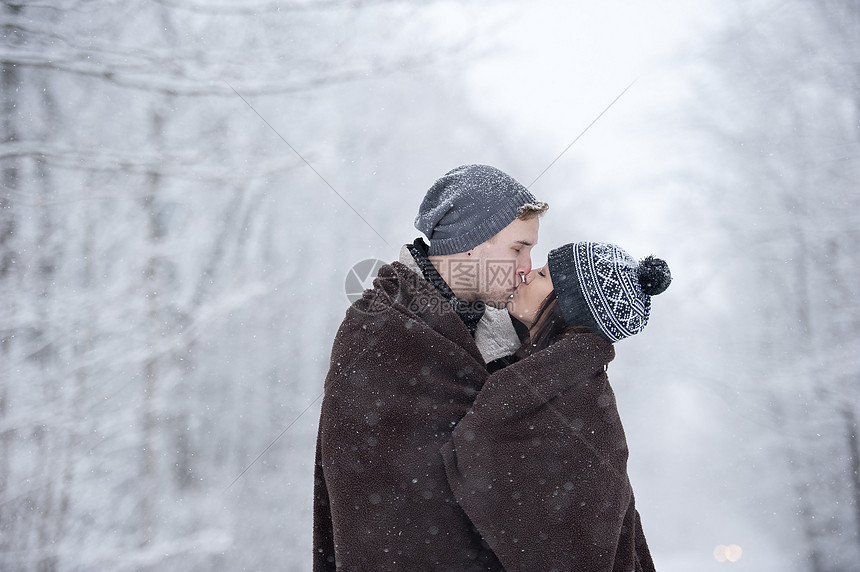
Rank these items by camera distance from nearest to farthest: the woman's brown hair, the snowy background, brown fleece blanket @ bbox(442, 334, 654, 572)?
brown fleece blanket @ bbox(442, 334, 654, 572) → the woman's brown hair → the snowy background

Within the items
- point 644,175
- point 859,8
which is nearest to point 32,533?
point 644,175

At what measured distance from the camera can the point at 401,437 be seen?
1096 millimetres

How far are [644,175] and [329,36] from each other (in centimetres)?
191

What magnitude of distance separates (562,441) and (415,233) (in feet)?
7.58

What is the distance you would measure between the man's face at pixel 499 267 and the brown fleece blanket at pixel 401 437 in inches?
4.8

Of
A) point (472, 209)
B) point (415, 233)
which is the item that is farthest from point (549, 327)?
point (415, 233)

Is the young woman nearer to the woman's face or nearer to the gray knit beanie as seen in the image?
the woman's face

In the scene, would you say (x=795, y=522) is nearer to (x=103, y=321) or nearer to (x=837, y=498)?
(x=837, y=498)

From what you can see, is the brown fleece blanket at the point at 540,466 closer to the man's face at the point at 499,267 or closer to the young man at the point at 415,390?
the young man at the point at 415,390

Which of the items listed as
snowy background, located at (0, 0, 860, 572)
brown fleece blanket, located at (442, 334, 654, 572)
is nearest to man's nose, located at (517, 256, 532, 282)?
brown fleece blanket, located at (442, 334, 654, 572)

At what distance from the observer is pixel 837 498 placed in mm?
2961

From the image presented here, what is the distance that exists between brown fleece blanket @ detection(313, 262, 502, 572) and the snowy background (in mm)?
2003

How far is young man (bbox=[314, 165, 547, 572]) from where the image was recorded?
108 cm

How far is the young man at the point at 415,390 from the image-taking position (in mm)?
1082
